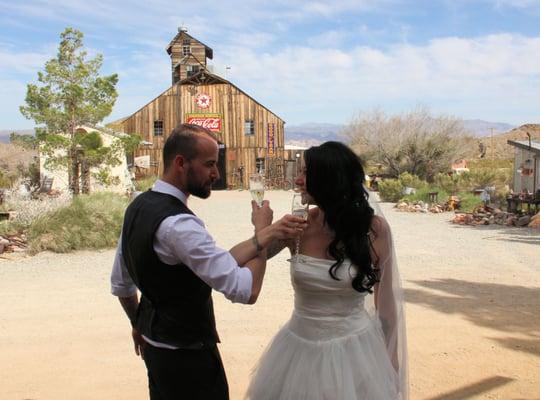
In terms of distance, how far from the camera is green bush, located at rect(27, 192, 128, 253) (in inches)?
458

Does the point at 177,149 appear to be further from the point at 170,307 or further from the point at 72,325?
the point at 72,325

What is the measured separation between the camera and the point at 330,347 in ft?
8.75

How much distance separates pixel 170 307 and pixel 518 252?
10.6 m

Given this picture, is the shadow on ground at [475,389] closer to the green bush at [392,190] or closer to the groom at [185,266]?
the groom at [185,266]

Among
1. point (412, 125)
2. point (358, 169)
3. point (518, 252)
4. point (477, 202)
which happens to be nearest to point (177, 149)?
point (358, 169)

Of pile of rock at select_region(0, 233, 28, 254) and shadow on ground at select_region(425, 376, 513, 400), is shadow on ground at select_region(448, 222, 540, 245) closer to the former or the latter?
shadow on ground at select_region(425, 376, 513, 400)

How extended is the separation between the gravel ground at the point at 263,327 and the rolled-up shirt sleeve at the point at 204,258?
2.72 meters

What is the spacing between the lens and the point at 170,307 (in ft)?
7.58

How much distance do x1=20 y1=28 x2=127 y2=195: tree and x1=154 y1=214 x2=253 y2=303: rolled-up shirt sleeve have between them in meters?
16.2

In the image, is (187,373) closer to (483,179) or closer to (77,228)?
(77,228)

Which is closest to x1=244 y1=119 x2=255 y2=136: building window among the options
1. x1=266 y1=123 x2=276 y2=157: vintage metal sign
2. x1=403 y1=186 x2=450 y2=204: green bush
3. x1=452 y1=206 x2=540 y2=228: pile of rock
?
x1=266 y1=123 x2=276 y2=157: vintage metal sign

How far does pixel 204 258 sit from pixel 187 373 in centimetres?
56

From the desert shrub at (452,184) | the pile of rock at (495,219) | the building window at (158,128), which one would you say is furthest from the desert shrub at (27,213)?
the building window at (158,128)

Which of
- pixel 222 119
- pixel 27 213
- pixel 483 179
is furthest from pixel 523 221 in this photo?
pixel 222 119
